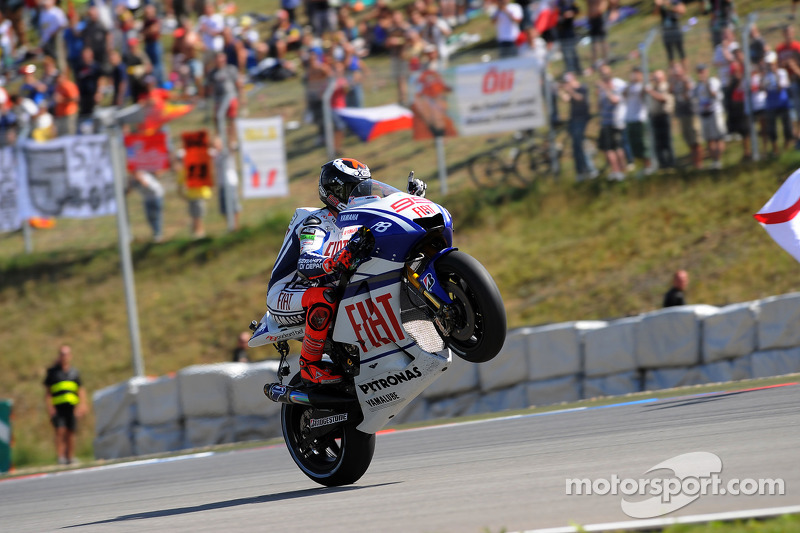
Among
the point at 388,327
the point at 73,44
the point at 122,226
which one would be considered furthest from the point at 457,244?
the point at 388,327

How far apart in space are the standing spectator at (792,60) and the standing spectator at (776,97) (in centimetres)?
6

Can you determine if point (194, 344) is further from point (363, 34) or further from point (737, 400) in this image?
point (737, 400)

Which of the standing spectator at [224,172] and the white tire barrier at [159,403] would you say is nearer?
the white tire barrier at [159,403]

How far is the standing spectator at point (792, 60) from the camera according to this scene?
1417cm

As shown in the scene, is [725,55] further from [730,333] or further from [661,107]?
[730,333]

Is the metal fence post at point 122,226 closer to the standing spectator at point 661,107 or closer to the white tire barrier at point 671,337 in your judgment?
the white tire barrier at point 671,337

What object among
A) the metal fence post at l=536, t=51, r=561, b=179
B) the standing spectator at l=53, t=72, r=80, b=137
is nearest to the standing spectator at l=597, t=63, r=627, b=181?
the metal fence post at l=536, t=51, r=561, b=179

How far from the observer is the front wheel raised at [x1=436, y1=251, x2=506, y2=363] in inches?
222

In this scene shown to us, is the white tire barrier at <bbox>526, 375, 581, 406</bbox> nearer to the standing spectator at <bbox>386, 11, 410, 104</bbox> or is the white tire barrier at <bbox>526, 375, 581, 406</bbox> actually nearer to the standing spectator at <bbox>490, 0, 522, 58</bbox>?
the standing spectator at <bbox>386, 11, 410, 104</bbox>

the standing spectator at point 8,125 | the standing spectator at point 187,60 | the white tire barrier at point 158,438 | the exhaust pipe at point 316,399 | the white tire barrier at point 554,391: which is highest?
the standing spectator at point 187,60

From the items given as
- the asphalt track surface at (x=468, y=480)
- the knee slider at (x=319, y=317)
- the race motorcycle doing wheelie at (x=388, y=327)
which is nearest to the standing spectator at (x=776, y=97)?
the asphalt track surface at (x=468, y=480)

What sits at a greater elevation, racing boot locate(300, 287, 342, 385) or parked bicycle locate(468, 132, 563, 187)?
racing boot locate(300, 287, 342, 385)

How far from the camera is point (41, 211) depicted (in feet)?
54.6

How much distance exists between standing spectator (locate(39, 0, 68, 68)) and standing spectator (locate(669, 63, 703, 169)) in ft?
42.2
